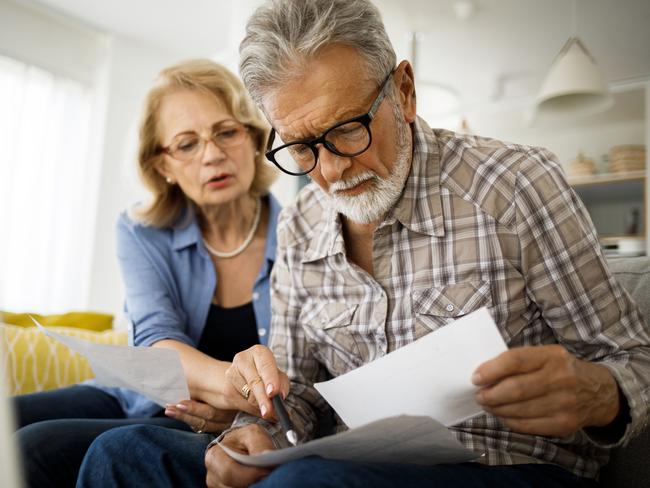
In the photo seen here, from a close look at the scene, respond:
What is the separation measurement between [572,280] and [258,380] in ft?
1.59

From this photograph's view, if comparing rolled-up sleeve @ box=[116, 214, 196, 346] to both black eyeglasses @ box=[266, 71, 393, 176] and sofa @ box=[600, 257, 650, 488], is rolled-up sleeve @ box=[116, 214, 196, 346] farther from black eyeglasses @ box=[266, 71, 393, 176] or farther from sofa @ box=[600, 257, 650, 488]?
sofa @ box=[600, 257, 650, 488]

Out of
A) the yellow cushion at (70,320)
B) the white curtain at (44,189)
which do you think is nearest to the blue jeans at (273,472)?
the yellow cushion at (70,320)

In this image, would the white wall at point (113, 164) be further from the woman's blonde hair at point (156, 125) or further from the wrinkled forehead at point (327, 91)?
the wrinkled forehead at point (327, 91)

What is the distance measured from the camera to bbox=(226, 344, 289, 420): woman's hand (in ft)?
2.72

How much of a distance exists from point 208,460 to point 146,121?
39.3 inches

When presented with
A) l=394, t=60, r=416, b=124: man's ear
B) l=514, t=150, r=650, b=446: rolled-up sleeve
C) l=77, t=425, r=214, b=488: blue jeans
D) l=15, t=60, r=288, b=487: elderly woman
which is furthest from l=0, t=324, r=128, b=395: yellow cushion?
l=514, t=150, r=650, b=446: rolled-up sleeve

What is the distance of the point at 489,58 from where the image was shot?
4840 millimetres

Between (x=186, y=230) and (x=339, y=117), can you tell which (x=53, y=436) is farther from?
(x=339, y=117)

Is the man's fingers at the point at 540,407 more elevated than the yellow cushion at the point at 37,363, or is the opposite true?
the man's fingers at the point at 540,407

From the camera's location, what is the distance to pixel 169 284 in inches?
57.9

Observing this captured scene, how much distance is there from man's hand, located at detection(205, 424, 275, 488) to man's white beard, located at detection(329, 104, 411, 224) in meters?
0.38

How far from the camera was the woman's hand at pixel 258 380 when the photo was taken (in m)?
0.83

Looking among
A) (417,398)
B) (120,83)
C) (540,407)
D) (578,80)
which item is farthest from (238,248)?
(120,83)

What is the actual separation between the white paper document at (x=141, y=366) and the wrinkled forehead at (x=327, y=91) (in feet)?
1.37
